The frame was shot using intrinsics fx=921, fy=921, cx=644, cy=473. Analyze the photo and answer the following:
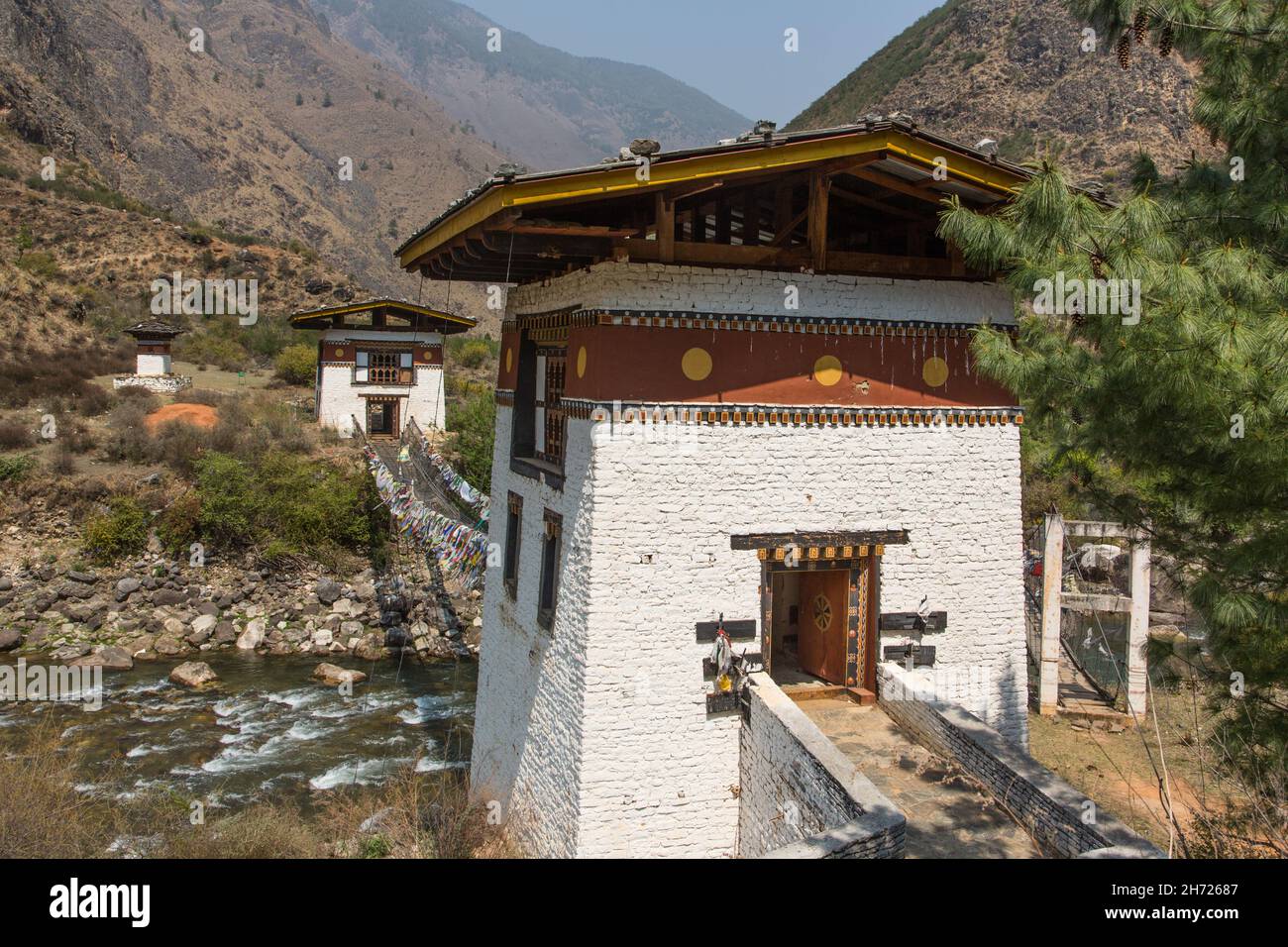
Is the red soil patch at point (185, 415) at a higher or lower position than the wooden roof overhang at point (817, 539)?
higher

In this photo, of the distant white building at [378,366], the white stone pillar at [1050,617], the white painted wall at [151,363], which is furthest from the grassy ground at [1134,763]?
the white painted wall at [151,363]

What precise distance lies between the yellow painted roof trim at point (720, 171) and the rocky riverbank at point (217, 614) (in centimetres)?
1687

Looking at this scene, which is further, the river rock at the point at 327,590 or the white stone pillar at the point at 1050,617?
the river rock at the point at 327,590

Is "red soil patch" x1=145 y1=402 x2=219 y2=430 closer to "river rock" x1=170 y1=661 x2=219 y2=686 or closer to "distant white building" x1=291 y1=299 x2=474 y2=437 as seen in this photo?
"distant white building" x1=291 y1=299 x2=474 y2=437

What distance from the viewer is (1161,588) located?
22.2 m

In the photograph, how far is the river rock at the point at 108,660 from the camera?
66.7 feet

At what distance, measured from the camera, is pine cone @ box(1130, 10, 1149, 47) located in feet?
23.7

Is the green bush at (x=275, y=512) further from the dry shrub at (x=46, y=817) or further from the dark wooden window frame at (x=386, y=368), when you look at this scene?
the dry shrub at (x=46, y=817)

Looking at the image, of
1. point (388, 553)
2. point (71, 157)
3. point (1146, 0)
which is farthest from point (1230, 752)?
point (71, 157)

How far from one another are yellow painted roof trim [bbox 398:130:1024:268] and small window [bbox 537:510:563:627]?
316 centimetres

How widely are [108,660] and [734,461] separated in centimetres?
1812

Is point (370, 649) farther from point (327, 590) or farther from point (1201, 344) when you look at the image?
point (1201, 344)

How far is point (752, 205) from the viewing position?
9.99m

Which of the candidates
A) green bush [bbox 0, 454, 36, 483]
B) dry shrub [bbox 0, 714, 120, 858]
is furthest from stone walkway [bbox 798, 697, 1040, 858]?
green bush [bbox 0, 454, 36, 483]
